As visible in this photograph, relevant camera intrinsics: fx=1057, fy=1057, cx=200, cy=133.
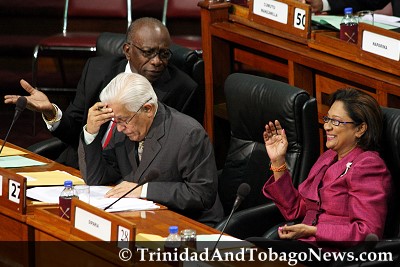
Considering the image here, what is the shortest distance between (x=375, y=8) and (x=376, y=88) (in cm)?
136

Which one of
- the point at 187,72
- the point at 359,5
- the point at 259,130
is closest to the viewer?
the point at 259,130

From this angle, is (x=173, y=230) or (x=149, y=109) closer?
(x=173, y=230)

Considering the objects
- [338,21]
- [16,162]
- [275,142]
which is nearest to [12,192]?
[16,162]

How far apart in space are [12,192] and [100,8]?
3.30 metres

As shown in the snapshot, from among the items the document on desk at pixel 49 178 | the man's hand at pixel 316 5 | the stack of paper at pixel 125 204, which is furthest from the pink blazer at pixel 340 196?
the man's hand at pixel 316 5

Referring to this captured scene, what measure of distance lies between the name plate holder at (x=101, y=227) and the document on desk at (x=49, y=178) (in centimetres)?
70

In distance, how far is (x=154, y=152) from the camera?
4172mm

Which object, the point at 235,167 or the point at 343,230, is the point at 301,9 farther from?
the point at 343,230

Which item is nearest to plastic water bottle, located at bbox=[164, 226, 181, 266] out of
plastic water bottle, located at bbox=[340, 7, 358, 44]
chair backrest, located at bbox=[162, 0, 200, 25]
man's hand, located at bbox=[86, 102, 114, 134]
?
man's hand, located at bbox=[86, 102, 114, 134]

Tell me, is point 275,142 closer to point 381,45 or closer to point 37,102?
point 381,45

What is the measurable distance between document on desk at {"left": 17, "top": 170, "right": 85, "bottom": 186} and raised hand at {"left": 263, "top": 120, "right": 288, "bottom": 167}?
79 centimetres

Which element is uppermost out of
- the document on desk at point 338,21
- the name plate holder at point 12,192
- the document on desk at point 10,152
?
the document on desk at point 338,21

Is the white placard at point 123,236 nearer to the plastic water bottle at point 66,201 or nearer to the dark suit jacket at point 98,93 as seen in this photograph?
the plastic water bottle at point 66,201

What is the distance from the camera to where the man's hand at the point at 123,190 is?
4.06 m
